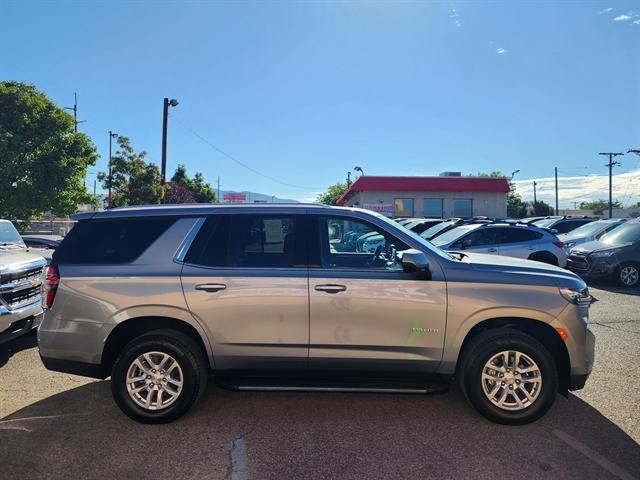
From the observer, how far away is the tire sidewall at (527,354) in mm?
3840

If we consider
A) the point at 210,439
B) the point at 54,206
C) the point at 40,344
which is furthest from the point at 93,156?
the point at 210,439

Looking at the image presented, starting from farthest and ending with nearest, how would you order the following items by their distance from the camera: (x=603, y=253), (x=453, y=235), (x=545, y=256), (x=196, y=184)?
(x=196, y=184), (x=603, y=253), (x=453, y=235), (x=545, y=256)

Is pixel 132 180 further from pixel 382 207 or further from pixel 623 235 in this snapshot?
pixel 623 235

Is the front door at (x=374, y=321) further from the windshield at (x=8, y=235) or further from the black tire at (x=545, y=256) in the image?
the black tire at (x=545, y=256)

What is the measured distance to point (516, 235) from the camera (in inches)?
430

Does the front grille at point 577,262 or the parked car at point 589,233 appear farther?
the parked car at point 589,233

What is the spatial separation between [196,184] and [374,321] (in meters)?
56.5

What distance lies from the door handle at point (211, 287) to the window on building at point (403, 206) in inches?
1171

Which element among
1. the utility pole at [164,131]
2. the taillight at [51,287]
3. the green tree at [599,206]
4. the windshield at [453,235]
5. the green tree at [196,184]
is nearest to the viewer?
the taillight at [51,287]

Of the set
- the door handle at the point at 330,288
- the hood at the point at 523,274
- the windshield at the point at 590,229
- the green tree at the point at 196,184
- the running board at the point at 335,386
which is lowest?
the running board at the point at 335,386

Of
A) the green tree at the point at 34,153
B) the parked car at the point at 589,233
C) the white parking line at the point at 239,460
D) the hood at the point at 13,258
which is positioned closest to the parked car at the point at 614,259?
the parked car at the point at 589,233

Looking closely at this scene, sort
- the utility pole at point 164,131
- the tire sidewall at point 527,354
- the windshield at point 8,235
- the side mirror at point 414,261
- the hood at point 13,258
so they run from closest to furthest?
the side mirror at point 414,261 → the tire sidewall at point 527,354 → the hood at point 13,258 → the windshield at point 8,235 → the utility pole at point 164,131

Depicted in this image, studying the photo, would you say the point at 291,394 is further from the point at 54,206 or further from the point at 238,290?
the point at 54,206

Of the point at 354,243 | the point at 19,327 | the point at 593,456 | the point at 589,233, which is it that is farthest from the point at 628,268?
the point at 19,327
